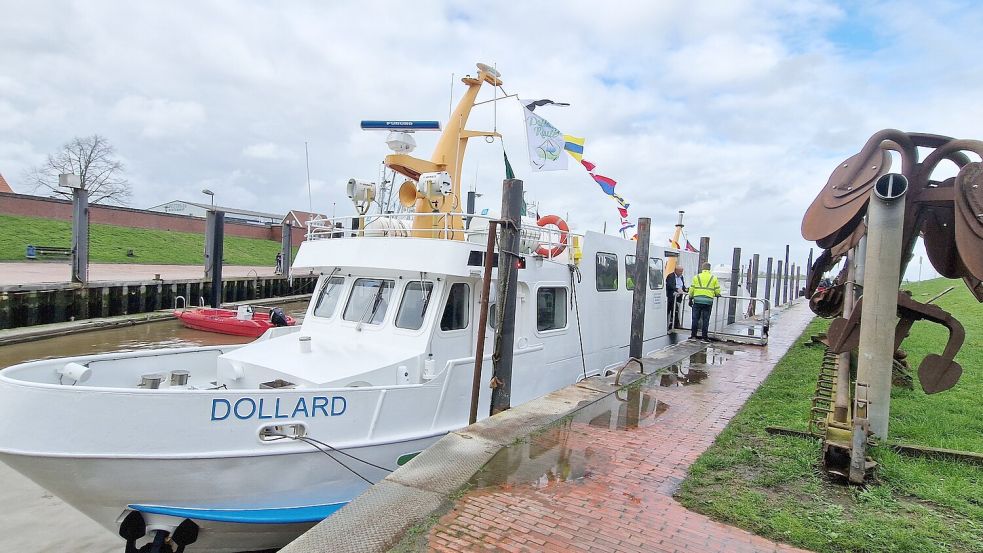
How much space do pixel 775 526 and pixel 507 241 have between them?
3.96 meters

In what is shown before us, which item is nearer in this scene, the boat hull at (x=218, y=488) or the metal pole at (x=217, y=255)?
the boat hull at (x=218, y=488)

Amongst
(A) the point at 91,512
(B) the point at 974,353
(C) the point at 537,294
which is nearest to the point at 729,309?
(B) the point at 974,353

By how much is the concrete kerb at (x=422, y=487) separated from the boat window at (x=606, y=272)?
11.3 ft

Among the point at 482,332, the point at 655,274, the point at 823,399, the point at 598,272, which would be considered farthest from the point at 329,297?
the point at 655,274

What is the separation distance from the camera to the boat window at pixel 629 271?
34.2 feet

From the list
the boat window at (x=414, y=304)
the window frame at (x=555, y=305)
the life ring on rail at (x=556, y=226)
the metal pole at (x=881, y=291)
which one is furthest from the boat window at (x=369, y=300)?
the metal pole at (x=881, y=291)

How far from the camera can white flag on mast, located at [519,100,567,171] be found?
8875mm

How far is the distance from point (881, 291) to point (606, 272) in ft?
17.7

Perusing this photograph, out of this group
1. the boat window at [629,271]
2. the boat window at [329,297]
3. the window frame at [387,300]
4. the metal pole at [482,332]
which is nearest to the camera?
the metal pole at [482,332]

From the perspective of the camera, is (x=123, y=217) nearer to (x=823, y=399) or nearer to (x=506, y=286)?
(x=506, y=286)

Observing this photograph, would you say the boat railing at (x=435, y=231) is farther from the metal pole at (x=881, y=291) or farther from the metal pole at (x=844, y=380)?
the metal pole at (x=881, y=291)

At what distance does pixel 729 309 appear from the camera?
16.5 metres

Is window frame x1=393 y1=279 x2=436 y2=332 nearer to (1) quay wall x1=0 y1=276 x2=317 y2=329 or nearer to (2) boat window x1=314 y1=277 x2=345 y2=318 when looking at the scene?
(2) boat window x1=314 y1=277 x2=345 y2=318

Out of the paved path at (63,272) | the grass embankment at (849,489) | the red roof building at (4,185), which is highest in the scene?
the red roof building at (4,185)
